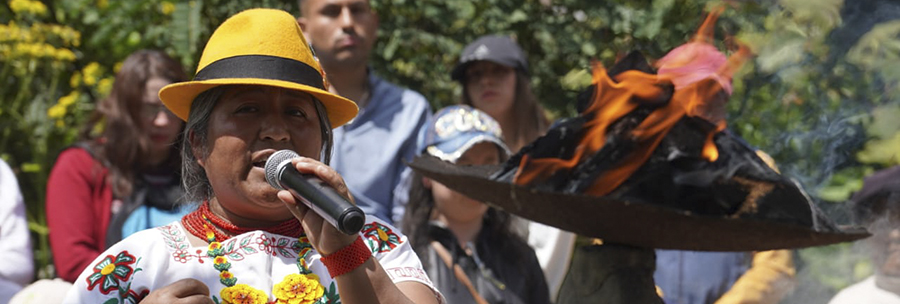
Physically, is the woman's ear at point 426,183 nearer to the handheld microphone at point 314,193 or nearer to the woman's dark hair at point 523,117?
the woman's dark hair at point 523,117

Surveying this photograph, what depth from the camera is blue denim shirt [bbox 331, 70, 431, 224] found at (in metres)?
4.20

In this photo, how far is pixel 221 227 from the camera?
224cm

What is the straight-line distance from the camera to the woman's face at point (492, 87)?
4973 millimetres

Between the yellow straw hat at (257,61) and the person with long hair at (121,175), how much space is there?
6.55ft

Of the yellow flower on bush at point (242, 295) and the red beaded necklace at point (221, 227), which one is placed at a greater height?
the red beaded necklace at point (221, 227)

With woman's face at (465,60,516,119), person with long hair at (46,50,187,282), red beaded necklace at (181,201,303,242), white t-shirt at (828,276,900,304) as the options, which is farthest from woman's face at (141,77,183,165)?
white t-shirt at (828,276,900,304)

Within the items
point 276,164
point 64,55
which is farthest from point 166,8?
point 276,164

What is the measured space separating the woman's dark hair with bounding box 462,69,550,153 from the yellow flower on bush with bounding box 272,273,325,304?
2.90 meters

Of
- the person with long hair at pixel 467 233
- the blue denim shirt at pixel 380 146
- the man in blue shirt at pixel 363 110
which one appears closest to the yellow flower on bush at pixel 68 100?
the man in blue shirt at pixel 363 110

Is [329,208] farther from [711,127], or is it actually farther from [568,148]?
[711,127]

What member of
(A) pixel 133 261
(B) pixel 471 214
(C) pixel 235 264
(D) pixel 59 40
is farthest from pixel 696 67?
(D) pixel 59 40

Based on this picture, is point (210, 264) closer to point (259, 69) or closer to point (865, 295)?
point (259, 69)

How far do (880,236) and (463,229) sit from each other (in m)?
1.65

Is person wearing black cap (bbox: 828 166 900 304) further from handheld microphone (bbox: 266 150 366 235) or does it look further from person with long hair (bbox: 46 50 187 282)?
person with long hair (bbox: 46 50 187 282)
